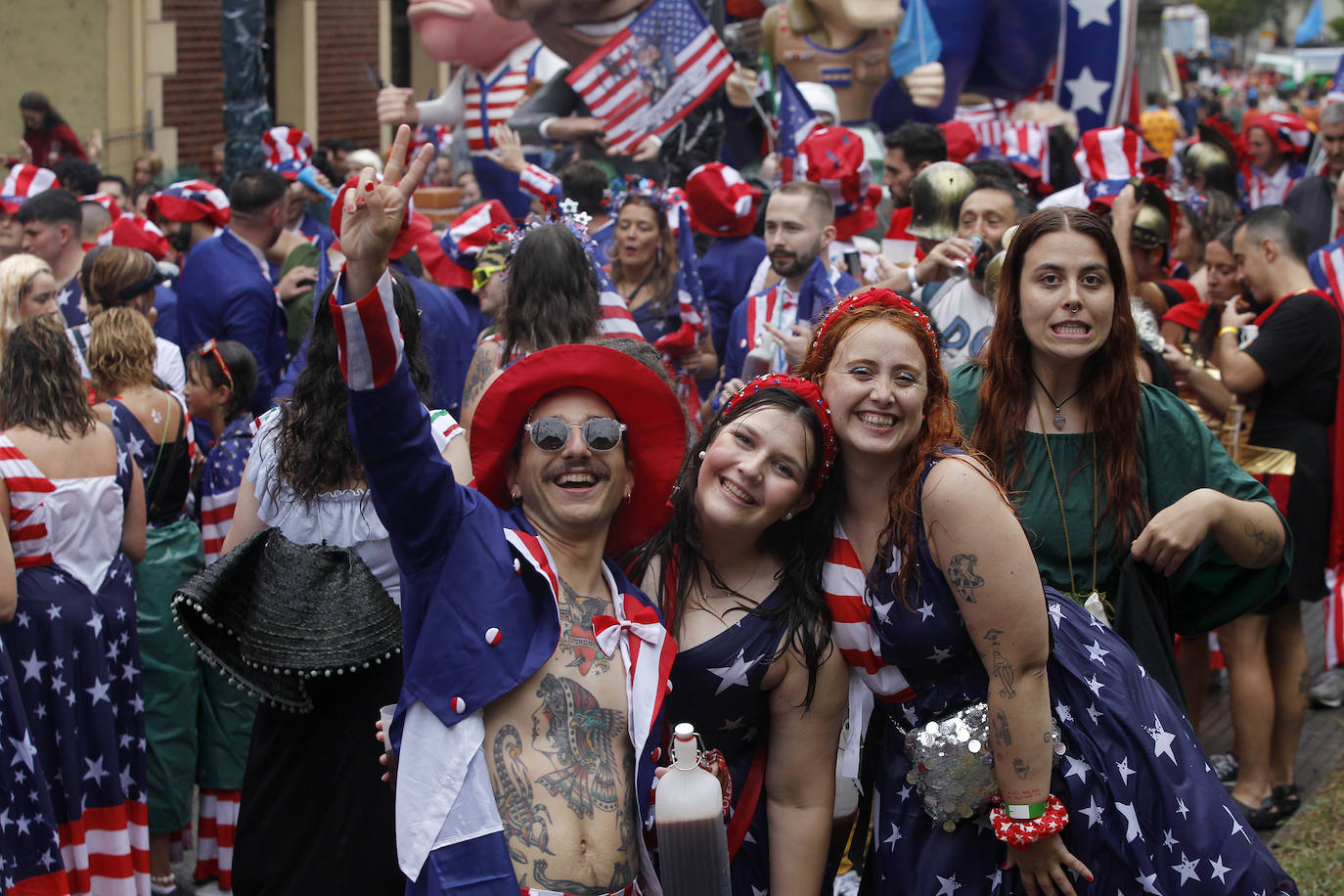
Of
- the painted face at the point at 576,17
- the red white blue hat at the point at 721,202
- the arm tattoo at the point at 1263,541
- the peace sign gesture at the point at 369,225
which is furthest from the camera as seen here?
the painted face at the point at 576,17

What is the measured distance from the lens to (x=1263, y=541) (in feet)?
10.5

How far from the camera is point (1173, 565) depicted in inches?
122

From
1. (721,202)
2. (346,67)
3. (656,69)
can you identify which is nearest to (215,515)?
(721,202)

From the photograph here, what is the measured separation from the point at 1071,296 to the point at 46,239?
5205 millimetres

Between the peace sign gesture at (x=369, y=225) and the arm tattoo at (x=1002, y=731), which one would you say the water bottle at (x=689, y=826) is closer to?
the arm tattoo at (x=1002, y=731)

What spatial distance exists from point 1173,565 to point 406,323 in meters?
1.85

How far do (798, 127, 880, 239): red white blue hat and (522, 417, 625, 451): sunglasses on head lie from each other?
4.66m

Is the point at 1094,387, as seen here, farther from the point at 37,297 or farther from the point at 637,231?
the point at 37,297

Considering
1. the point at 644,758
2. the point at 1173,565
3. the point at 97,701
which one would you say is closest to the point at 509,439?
the point at 644,758

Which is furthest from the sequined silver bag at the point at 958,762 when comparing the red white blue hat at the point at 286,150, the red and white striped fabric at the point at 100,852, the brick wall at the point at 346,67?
the brick wall at the point at 346,67

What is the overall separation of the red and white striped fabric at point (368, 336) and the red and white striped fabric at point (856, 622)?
102 centimetres

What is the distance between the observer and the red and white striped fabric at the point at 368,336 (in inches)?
91.0

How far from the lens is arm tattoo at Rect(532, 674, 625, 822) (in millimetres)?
2535

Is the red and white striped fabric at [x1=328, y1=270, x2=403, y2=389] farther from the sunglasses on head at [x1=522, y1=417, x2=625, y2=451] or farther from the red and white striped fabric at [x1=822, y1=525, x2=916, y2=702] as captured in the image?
the red and white striped fabric at [x1=822, y1=525, x2=916, y2=702]
